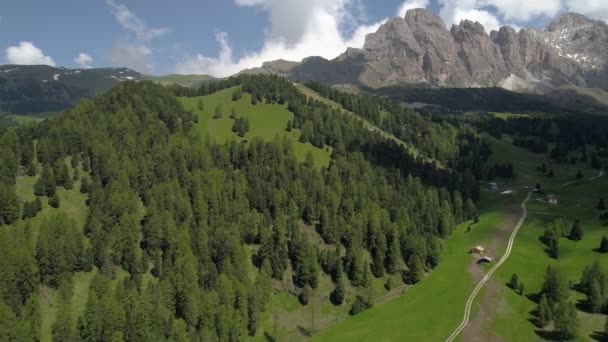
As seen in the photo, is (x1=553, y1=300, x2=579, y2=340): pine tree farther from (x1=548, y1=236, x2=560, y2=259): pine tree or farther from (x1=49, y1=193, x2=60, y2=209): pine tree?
(x1=49, y1=193, x2=60, y2=209): pine tree

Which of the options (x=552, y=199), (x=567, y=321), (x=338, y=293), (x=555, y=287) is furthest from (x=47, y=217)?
(x=552, y=199)

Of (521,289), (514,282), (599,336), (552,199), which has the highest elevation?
(552,199)

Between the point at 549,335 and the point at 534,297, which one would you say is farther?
the point at 534,297

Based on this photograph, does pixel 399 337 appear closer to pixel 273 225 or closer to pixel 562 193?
pixel 273 225

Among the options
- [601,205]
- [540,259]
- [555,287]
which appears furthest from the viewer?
[601,205]

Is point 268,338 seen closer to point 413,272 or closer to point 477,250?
point 413,272

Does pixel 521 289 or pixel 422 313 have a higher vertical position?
pixel 521 289
